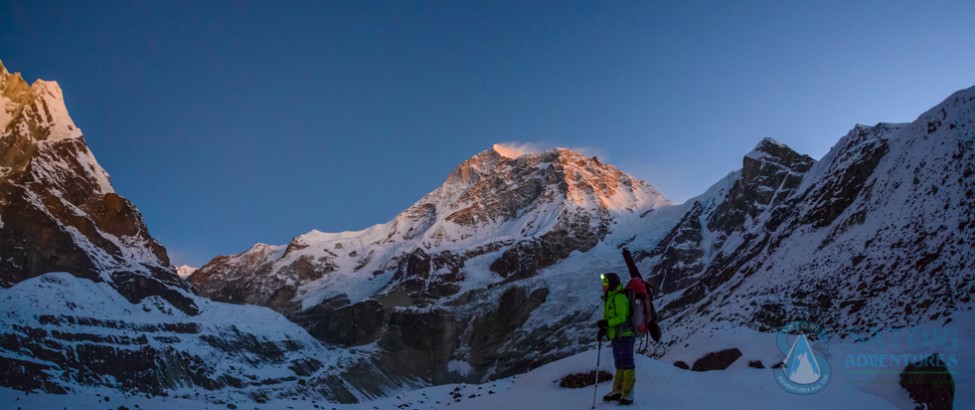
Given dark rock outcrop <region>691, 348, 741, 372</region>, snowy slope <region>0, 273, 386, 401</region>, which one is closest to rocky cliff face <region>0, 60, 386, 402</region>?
snowy slope <region>0, 273, 386, 401</region>

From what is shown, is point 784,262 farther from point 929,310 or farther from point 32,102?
point 32,102

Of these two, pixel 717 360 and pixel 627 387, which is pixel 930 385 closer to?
pixel 627 387

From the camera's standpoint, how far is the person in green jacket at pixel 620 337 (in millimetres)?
14617

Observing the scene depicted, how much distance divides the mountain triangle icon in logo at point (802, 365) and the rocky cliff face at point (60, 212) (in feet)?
491

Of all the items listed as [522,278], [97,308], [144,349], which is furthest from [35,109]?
[522,278]

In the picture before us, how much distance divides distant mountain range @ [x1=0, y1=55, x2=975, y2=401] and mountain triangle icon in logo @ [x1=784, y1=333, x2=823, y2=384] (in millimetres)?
17626

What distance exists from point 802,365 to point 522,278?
177 m

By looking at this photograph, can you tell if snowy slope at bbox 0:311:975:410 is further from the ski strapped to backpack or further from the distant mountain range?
the distant mountain range

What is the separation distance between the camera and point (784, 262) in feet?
247

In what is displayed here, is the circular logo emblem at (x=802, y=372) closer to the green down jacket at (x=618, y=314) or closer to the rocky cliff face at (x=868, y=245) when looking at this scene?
the green down jacket at (x=618, y=314)

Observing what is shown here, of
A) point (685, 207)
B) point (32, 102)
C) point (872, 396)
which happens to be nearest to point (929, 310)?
point (872, 396)

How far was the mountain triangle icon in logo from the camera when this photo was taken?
19547mm

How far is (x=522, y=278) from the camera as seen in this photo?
197 meters

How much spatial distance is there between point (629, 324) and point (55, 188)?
6929 inches
